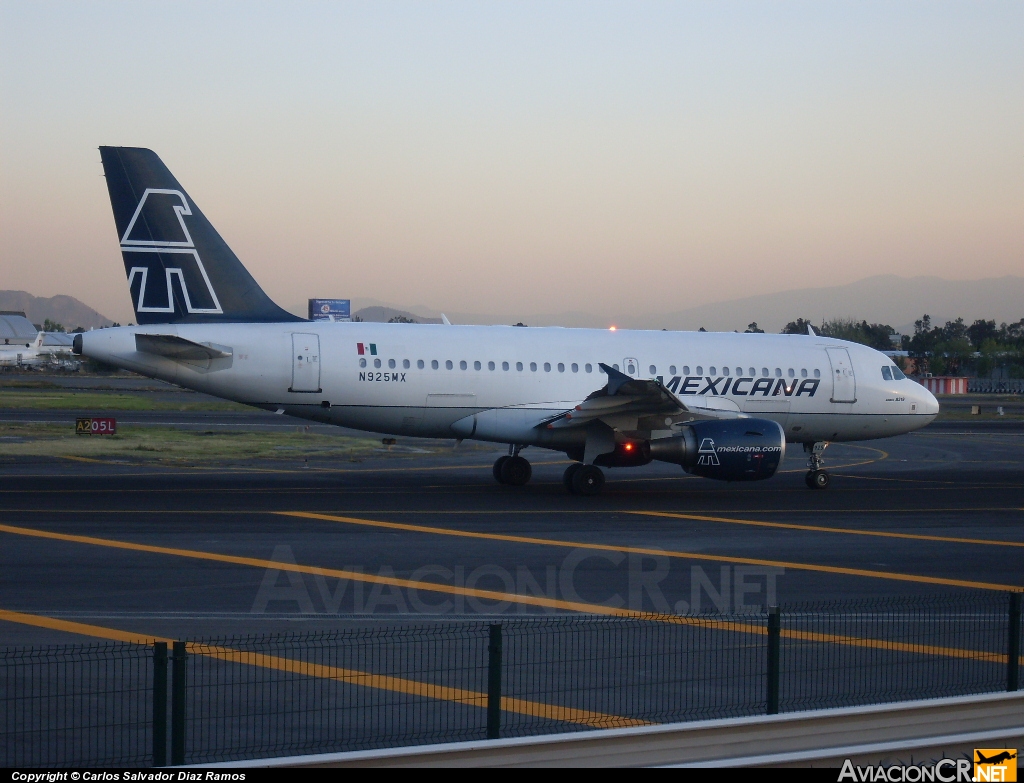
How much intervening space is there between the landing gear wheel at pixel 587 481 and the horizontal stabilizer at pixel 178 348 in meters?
7.94

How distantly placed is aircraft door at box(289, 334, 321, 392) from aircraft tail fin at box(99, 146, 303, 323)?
4.41 feet

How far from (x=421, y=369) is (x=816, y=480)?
10283 mm

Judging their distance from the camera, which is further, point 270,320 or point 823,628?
point 270,320

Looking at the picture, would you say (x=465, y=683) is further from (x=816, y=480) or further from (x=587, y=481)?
(x=816, y=480)

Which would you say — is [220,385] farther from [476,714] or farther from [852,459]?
[852,459]

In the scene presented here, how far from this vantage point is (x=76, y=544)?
55.6ft

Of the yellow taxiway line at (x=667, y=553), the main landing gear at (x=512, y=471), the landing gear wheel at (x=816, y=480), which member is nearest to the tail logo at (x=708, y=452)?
the main landing gear at (x=512, y=471)

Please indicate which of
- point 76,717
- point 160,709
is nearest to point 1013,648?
point 160,709

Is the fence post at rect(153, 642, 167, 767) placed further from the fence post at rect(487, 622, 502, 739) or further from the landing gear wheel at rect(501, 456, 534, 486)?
the landing gear wheel at rect(501, 456, 534, 486)

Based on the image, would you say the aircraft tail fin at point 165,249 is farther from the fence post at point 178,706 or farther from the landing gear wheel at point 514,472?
the fence post at point 178,706

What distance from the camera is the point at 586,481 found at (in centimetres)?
2514

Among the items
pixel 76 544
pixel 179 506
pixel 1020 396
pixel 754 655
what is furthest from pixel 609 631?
pixel 1020 396

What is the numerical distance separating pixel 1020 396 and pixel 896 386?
81.0 m

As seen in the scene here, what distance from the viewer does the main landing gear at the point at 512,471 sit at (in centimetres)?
2706
